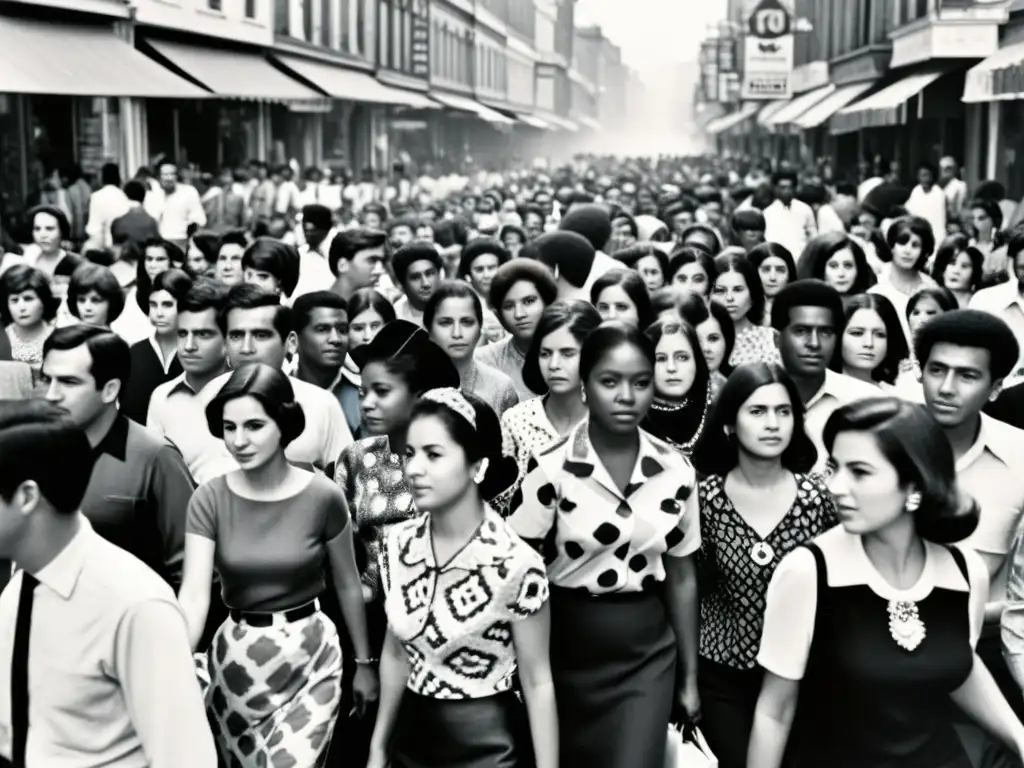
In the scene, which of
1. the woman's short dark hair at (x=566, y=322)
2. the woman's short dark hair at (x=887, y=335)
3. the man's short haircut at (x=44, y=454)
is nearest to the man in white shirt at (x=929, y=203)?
the woman's short dark hair at (x=887, y=335)

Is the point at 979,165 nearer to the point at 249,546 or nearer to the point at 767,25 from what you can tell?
the point at 767,25

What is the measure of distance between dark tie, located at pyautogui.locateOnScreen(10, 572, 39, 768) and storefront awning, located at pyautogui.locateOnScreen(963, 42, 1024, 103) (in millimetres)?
17684

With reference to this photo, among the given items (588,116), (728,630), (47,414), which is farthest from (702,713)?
(588,116)

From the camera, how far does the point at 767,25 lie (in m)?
35.1

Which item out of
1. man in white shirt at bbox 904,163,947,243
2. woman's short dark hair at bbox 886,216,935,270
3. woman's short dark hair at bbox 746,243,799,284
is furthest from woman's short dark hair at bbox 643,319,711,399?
man in white shirt at bbox 904,163,947,243

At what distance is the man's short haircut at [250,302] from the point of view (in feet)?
20.9

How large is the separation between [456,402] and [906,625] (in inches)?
50.9

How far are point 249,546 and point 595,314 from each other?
76.2 inches

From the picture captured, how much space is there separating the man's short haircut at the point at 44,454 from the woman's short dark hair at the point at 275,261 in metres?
5.28

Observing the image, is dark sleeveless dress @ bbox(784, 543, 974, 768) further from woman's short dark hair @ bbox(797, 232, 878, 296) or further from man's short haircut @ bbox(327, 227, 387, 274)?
man's short haircut @ bbox(327, 227, 387, 274)

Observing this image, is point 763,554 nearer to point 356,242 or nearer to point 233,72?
point 356,242

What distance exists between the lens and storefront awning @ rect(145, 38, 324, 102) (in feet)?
77.3

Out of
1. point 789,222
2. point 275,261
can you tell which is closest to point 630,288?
point 275,261

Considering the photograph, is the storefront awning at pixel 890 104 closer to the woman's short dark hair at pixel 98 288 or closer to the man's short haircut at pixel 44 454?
the woman's short dark hair at pixel 98 288
